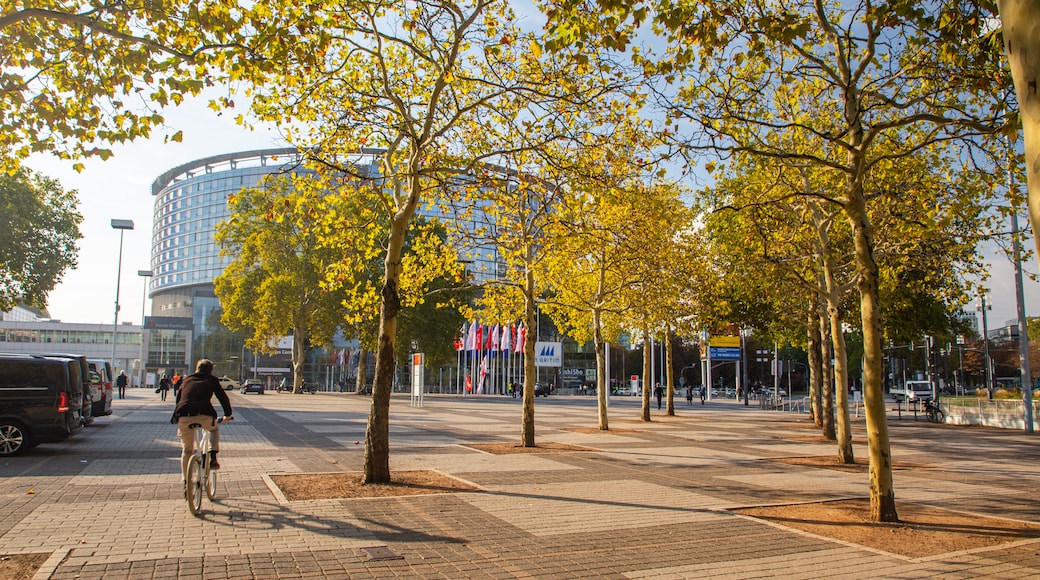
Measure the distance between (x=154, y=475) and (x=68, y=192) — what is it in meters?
40.7

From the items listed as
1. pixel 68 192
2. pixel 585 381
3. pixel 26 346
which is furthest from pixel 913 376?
pixel 26 346

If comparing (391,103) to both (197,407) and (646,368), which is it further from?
(646,368)

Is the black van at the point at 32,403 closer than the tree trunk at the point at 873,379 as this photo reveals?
No

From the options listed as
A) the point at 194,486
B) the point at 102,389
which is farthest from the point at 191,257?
the point at 194,486

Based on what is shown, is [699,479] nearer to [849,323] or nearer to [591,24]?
[591,24]

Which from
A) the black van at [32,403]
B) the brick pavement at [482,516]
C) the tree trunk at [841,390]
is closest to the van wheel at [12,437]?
the black van at [32,403]

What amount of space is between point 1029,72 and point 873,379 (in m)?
6.12

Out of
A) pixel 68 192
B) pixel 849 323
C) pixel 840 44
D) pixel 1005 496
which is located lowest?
pixel 1005 496

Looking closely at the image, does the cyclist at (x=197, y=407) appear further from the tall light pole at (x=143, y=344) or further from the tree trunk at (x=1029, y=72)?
the tall light pole at (x=143, y=344)

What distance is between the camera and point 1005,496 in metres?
10.8

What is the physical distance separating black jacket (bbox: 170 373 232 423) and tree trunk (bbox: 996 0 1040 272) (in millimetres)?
7822

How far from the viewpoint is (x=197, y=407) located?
8484 mm

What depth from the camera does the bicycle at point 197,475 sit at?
7.86 meters

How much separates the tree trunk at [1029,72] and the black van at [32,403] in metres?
15.1
